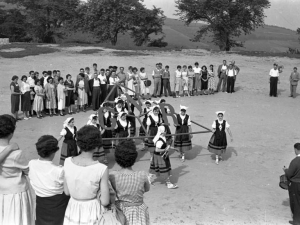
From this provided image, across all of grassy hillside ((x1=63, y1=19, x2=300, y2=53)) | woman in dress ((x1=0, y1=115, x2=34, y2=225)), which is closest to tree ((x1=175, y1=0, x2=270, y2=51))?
grassy hillside ((x1=63, y1=19, x2=300, y2=53))

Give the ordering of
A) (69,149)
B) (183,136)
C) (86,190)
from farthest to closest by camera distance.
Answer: (183,136) < (69,149) < (86,190)

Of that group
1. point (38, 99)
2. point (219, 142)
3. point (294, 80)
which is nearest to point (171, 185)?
point (219, 142)

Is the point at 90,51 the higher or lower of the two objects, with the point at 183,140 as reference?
higher

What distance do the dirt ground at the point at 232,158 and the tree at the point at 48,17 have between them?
22867 millimetres

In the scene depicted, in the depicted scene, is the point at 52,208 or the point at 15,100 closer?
the point at 52,208

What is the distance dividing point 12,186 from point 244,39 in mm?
54018

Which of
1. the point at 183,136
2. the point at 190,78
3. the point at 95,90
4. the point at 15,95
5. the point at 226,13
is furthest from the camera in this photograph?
the point at 226,13

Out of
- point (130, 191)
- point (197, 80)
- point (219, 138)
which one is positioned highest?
point (197, 80)

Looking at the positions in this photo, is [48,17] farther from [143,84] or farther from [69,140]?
[69,140]

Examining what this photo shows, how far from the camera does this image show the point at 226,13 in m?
35.5

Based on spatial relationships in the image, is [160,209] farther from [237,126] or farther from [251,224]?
[237,126]

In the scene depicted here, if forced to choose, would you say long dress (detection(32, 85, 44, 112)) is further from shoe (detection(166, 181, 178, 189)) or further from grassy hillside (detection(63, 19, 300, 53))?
grassy hillside (detection(63, 19, 300, 53))

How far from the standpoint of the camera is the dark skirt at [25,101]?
1342 centimetres

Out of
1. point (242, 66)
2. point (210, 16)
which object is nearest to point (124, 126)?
point (242, 66)
